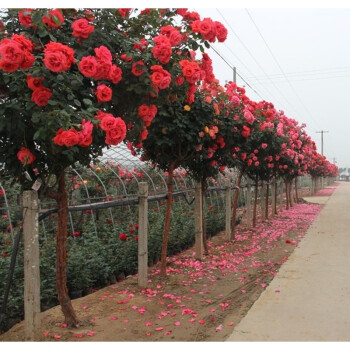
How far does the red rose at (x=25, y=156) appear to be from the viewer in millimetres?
3020

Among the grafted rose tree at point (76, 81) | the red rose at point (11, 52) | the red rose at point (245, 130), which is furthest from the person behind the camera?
the red rose at point (245, 130)

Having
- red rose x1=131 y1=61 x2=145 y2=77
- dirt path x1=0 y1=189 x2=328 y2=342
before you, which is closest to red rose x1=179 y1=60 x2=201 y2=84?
red rose x1=131 y1=61 x2=145 y2=77

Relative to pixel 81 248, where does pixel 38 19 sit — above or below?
above

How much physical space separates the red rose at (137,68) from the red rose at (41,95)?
0.82 meters

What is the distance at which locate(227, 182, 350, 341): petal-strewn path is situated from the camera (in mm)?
3562

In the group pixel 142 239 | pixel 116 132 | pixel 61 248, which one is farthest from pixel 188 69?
pixel 142 239

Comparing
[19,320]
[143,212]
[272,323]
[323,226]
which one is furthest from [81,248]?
[323,226]

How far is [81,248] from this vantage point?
215 inches

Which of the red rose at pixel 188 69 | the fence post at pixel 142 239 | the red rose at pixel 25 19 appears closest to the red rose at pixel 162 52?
the red rose at pixel 188 69

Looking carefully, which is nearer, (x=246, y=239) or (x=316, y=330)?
(x=316, y=330)

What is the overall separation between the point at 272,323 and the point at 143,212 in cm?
222

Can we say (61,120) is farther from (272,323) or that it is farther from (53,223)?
(53,223)

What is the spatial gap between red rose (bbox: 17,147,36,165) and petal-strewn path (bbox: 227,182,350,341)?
2176 mm

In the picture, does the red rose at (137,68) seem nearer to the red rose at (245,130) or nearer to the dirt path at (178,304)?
the dirt path at (178,304)
